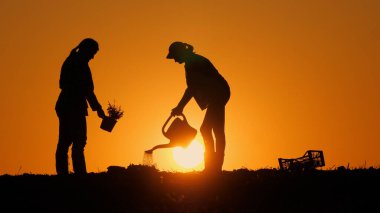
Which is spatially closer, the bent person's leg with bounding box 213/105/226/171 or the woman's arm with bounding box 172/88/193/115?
the bent person's leg with bounding box 213/105/226/171

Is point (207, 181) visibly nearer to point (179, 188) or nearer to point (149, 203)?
point (179, 188)

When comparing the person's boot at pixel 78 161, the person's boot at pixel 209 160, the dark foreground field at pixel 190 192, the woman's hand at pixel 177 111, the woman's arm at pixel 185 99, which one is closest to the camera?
the dark foreground field at pixel 190 192

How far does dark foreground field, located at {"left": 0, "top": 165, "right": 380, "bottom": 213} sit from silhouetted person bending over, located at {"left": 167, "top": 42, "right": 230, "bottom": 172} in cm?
70

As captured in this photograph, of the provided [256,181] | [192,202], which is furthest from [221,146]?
[192,202]

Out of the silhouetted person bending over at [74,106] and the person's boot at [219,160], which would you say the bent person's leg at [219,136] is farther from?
the silhouetted person bending over at [74,106]

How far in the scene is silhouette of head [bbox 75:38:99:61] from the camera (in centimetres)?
1229

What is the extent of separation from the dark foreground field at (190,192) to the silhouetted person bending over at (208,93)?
696mm

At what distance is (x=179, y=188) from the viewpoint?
32.4 feet

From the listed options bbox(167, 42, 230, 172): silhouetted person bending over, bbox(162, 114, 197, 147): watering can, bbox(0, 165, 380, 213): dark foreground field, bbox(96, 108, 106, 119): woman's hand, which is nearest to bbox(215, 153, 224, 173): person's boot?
bbox(167, 42, 230, 172): silhouetted person bending over

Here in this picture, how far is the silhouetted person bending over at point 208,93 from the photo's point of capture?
12.2 meters

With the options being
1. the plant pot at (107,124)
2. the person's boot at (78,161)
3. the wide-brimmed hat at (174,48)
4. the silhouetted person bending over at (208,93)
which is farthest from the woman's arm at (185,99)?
the person's boot at (78,161)

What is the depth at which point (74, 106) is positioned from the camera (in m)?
12.3

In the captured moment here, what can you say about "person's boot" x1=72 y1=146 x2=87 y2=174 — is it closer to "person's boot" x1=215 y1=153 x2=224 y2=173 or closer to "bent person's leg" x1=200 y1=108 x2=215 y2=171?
"bent person's leg" x1=200 y1=108 x2=215 y2=171

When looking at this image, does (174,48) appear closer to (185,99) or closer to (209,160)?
(185,99)
